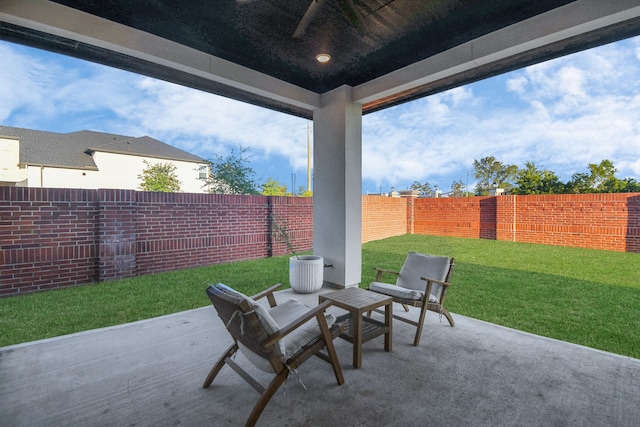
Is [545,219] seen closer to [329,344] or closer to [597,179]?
[597,179]

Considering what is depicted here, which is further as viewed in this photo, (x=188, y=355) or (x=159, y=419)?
(x=188, y=355)

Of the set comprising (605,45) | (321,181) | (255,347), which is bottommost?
(255,347)

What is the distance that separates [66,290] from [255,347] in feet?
15.3

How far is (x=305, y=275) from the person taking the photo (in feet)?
15.0

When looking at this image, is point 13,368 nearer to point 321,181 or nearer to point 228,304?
point 228,304

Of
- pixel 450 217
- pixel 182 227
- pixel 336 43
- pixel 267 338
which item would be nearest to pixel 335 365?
pixel 267 338

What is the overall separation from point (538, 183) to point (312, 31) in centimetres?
1216

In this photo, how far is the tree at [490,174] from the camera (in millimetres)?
18281

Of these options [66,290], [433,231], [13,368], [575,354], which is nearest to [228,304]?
[13,368]

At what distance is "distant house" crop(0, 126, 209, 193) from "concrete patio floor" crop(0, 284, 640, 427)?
9.76 meters

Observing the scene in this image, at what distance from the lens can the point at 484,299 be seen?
4.34 m

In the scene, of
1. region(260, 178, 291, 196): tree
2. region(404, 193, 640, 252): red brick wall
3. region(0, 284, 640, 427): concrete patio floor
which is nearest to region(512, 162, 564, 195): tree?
region(404, 193, 640, 252): red brick wall

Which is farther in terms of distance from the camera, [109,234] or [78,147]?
[78,147]

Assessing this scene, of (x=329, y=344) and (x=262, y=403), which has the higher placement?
(x=329, y=344)
